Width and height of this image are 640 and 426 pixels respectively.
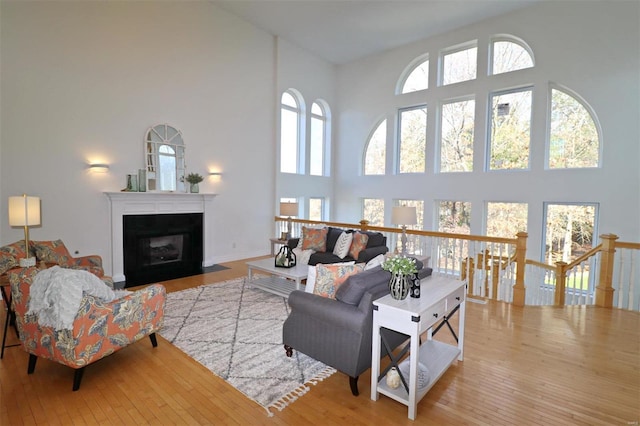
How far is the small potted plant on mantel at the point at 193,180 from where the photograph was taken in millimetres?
6219

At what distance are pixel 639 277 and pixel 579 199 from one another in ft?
5.28

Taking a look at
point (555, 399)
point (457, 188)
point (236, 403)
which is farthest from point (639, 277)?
point (236, 403)

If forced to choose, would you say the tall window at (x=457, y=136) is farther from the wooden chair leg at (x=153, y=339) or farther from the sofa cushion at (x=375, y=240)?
the wooden chair leg at (x=153, y=339)

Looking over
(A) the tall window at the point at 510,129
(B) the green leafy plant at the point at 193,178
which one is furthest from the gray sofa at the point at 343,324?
(A) the tall window at the point at 510,129

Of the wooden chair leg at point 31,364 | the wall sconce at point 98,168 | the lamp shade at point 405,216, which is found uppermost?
the wall sconce at point 98,168

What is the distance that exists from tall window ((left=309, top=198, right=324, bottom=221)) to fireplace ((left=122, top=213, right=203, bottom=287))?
3.62 metres

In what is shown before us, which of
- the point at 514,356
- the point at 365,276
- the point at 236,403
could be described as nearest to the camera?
the point at 236,403

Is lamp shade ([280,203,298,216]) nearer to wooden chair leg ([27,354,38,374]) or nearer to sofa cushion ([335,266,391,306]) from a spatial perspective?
sofa cushion ([335,266,391,306])

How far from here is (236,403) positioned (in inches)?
92.7

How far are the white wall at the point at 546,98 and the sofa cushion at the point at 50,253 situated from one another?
6.96 meters

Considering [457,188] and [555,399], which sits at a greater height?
[457,188]

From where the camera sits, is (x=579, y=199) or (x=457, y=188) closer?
(x=579, y=199)

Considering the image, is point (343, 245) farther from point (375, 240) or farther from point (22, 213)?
point (22, 213)

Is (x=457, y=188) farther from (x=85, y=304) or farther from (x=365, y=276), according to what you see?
(x=85, y=304)
